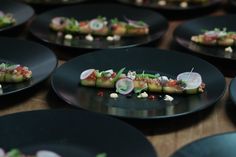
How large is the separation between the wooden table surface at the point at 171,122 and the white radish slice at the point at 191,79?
0.07m

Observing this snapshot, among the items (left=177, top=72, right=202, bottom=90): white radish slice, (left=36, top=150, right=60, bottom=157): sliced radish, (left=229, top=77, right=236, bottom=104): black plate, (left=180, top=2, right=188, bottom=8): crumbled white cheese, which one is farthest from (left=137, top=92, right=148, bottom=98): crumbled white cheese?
(left=180, top=2, right=188, bottom=8): crumbled white cheese

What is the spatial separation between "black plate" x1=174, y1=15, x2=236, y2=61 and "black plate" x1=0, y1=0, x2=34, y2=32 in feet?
1.69

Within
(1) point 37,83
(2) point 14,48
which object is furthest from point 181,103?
(2) point 14,48

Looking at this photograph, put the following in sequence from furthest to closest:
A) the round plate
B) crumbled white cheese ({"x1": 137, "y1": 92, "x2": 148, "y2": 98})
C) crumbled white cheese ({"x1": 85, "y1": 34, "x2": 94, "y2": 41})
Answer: crumbled white cheese ({"x1": 85, "y1": 34, "x2": 94, "y2": 41}), crumbled white cheese ({"x1": 137, "y1": 92, "x2": 148, "y2": 98}), the round plate

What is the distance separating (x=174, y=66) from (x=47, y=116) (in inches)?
16.7

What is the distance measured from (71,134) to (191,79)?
0.37m

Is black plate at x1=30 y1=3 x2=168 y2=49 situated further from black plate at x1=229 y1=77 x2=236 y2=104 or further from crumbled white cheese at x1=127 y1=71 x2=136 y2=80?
black plate at x1=229 y1=77 x2=236 y2=104

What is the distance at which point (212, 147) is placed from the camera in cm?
94

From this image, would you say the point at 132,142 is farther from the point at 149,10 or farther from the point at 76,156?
the point at 149,10

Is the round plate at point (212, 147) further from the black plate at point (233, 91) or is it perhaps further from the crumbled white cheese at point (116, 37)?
the crumbled white cheese at point (116, 37)

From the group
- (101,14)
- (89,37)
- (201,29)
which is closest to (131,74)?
(89,37)

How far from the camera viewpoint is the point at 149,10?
173 cm

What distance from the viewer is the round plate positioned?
3.03ft

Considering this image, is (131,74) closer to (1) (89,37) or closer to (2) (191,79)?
(2) (191,79)
